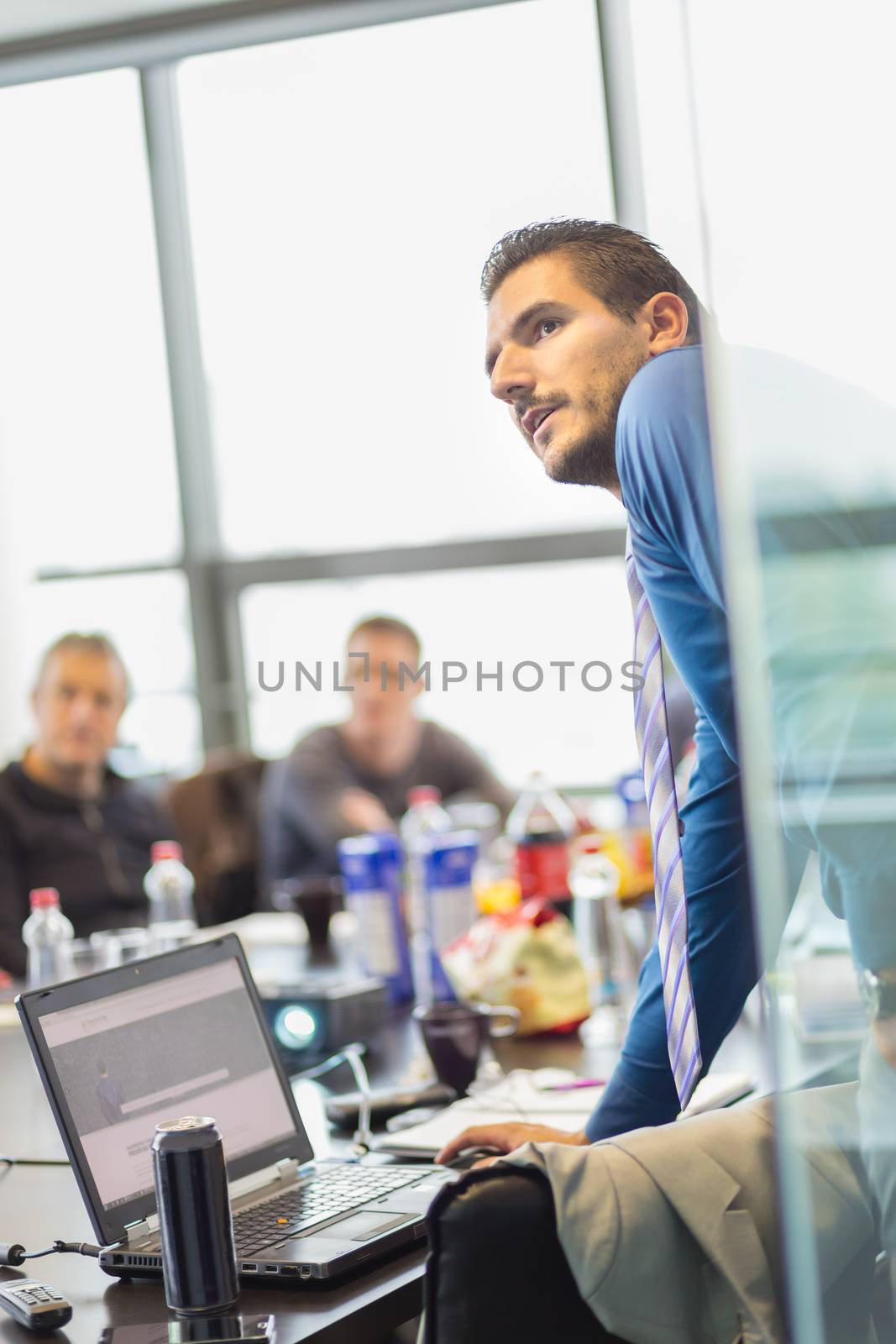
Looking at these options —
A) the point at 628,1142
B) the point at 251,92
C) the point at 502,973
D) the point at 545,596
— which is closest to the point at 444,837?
the point at 502,973

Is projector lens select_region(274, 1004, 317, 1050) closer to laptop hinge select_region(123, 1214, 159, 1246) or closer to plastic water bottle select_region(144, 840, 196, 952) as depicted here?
plastic water bottle select_region(144, 840, 196, 952)

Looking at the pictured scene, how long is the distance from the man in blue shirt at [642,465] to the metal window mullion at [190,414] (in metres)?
3.89

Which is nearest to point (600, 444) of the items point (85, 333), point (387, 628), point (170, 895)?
point (170, 895)

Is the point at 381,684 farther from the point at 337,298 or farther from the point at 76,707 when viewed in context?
the point at 337,298

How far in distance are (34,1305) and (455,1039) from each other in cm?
65

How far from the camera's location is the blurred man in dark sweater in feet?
11.4

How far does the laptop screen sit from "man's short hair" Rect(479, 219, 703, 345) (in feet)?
2.31

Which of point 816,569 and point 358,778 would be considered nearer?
point 816,569

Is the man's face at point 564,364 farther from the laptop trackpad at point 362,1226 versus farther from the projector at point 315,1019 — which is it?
the projector at point 315,1019

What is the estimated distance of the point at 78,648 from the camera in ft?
11.6

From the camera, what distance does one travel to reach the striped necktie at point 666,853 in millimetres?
1304

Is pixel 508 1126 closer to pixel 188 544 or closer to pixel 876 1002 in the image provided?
pixel 876 1002

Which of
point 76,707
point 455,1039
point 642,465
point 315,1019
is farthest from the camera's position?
point 76,707

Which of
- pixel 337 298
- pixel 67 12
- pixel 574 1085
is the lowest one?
pixel 574 1085
